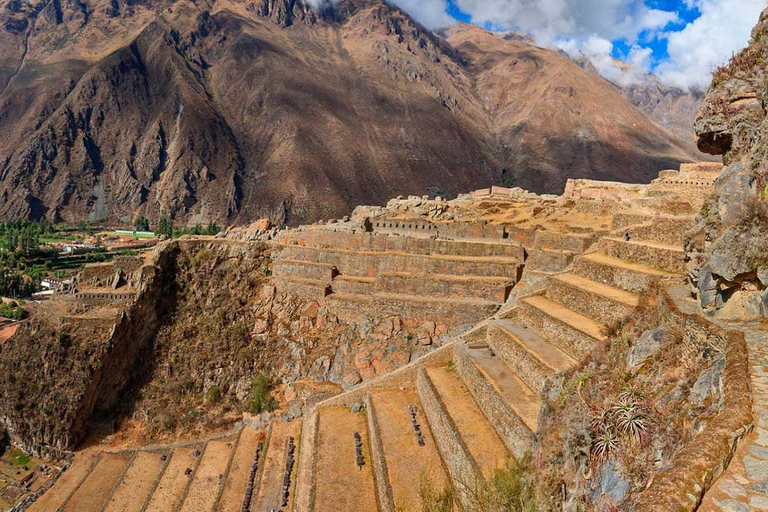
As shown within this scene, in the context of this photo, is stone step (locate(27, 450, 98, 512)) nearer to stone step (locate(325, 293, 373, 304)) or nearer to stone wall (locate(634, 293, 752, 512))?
stone step (locate(325, 293, 373, 304))

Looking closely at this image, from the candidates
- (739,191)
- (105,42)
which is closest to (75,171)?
(105,42)

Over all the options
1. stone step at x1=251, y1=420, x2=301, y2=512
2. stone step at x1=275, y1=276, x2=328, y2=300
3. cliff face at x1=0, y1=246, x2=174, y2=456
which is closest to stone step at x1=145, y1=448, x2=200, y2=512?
stone step at x1=251, y1=420, x2=301, y2=512

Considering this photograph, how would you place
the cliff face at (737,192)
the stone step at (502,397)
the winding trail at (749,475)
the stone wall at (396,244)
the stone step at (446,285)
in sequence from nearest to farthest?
the winding trail at (749,475)
the cliff face at (737,192)
the stone step at (502,397)
the stone step at (446,285)
the stone wall at (396,244)

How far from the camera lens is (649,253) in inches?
514

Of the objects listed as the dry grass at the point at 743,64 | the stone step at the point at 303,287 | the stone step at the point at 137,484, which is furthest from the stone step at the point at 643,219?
the stone step at the point at 137,484

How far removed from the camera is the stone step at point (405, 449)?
39.4 feet

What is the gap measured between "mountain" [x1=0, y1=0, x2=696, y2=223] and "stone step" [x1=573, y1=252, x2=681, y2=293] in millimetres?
71308

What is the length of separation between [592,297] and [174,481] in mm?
16349

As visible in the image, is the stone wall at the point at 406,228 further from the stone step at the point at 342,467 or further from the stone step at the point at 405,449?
the stone step at the point at 342,467

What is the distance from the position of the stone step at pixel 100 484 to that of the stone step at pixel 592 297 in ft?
59.1

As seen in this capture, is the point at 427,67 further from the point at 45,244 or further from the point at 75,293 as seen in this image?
the point at 75,293

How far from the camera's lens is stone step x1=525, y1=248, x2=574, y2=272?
19.4 meters

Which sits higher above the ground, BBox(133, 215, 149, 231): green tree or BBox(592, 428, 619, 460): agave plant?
BBox(133, 215, 149, 231): green tree

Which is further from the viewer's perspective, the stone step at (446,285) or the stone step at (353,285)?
the stone step at (353,285)
